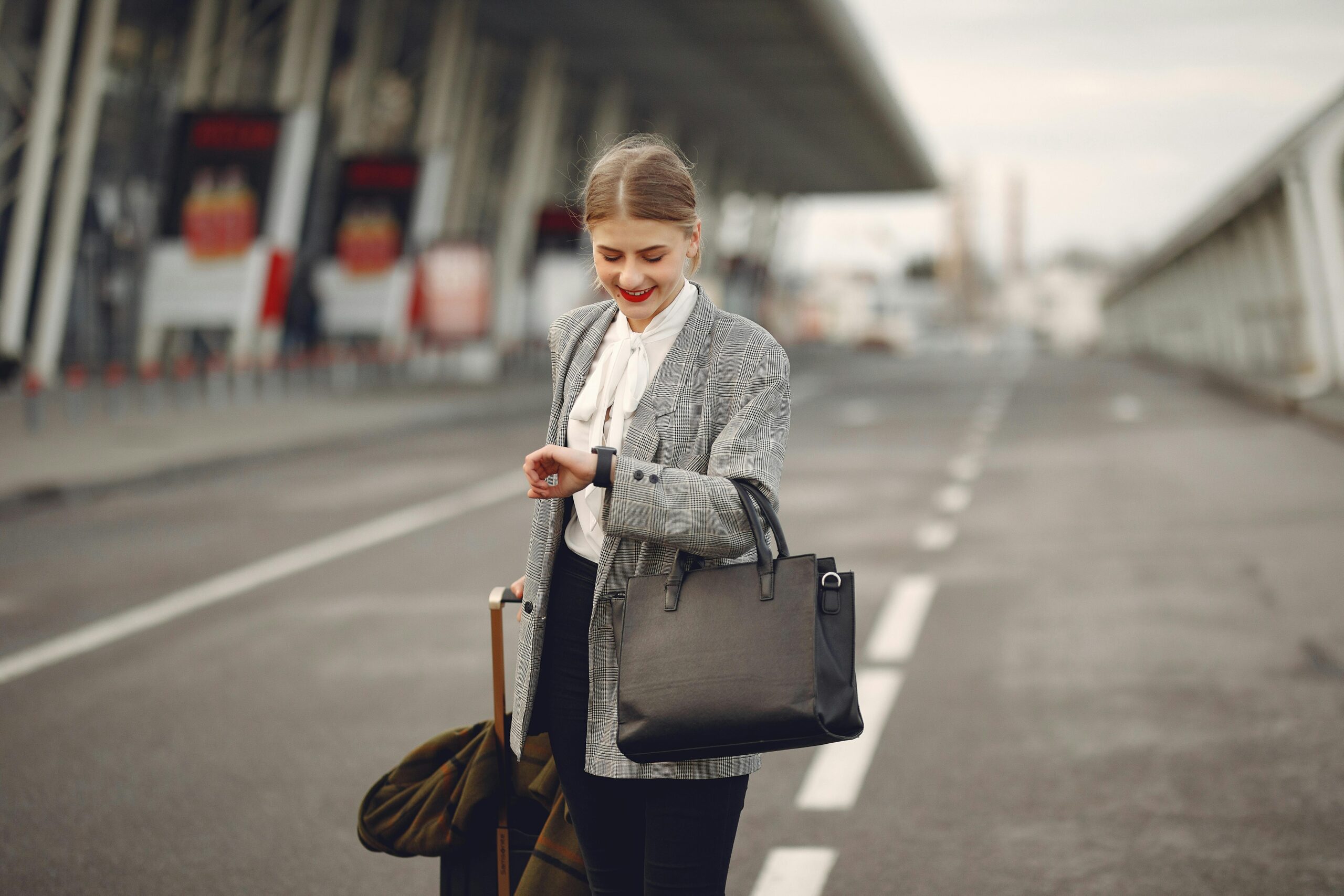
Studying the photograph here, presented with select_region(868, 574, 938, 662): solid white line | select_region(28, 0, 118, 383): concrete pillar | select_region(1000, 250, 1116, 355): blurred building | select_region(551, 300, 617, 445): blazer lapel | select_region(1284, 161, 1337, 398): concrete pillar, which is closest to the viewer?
select_region(551, 300, 617, 445): blazer lapel

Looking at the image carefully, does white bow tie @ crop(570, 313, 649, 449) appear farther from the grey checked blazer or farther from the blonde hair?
the blonde hair

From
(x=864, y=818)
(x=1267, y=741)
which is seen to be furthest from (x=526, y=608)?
(x=1267, y=741)

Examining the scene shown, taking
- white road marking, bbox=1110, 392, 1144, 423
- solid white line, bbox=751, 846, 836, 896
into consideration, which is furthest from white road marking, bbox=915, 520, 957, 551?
white road marking, bbox=1110, 392, 1144, 423

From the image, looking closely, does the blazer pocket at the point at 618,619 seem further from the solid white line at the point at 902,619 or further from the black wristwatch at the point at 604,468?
the solid white line at the point at 902,619

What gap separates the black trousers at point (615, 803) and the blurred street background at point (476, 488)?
0.72 m

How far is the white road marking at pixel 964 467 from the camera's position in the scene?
1526 cm

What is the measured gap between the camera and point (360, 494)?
553 inches

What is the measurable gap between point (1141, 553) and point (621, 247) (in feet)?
27.0

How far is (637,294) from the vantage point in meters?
2.77

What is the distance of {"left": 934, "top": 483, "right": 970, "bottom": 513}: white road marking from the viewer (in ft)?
41.8

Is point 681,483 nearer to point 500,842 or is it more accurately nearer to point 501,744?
point 501,744

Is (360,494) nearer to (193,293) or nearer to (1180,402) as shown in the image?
(193,293)

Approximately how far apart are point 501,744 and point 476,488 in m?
11.7

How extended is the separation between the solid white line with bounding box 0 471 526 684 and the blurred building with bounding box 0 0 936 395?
528 centimetres
